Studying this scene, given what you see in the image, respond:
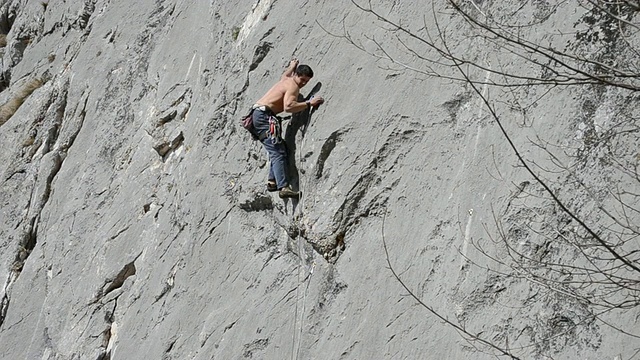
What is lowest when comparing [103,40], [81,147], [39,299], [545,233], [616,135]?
[39,299]

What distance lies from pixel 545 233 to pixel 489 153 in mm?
883

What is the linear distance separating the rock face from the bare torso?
0.70 feet

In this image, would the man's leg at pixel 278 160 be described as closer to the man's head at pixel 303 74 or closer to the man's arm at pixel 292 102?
the man's arm at pixel 292 102

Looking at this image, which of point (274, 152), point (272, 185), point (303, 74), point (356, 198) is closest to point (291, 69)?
point (303, 74)

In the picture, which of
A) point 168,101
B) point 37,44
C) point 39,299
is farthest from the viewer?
point 37,44

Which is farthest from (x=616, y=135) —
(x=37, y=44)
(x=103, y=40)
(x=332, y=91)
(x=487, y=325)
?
(x=37, y=44)

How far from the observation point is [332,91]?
27.9 ft

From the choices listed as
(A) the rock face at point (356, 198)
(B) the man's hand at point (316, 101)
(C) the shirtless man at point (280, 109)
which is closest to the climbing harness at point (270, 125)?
(C) the shirtless man at point (280, 109)

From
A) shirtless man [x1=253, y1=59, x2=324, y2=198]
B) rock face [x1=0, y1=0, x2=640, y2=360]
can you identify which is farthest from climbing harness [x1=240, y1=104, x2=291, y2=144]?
rock face [x1=0, y1=0, x2=640, y2=360]

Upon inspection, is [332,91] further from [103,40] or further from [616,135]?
[103,40]

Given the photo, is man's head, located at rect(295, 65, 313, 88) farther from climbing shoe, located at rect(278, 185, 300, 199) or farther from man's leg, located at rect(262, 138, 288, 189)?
climbing shoe, located at rect(278, 185, 300, 199)

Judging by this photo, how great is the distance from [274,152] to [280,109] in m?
0.46

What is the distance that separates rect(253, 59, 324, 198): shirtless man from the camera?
8398 millimetres

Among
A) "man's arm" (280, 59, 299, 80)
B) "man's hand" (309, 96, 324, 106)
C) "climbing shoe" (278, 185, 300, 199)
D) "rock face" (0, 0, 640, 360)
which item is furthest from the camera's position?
"man's arm" (280, 59, 299, 80)
